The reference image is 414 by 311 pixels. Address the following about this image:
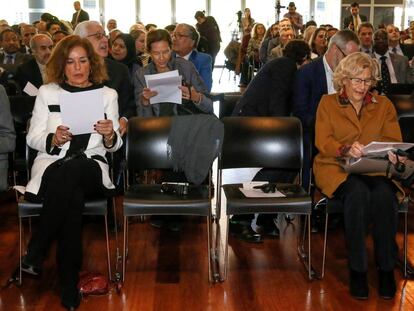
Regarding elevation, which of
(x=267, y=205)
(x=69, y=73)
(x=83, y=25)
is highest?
(x=83, y=25)

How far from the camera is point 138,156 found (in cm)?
398

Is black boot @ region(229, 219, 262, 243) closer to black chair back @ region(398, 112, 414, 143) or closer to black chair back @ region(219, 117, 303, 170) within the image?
black chair back @ region(219, 117, 303, 170)

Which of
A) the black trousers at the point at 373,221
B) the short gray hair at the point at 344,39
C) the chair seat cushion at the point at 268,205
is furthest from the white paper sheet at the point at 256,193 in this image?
the short gray hair at the point at 344,39

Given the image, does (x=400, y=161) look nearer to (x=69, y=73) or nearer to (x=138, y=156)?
(x=138, y=156)

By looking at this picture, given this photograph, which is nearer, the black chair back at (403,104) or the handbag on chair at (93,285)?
Answer: the handbag on chair at (93,285)

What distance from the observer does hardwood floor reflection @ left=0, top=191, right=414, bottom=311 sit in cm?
329

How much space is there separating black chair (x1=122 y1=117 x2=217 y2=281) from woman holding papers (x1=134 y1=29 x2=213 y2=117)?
42cm

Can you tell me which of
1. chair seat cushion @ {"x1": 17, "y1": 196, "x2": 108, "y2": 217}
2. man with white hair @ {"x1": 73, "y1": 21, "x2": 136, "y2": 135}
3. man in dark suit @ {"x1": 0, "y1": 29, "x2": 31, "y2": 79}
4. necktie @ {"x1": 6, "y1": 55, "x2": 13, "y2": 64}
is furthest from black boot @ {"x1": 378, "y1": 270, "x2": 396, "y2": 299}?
necktie @ {"x1": 6, "y1": 55, "x2": 13, "y2": 64}

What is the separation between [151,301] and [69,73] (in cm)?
147

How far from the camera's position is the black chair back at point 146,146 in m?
3.98

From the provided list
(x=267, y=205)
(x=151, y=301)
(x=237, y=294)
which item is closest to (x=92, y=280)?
(x=151, y=301)

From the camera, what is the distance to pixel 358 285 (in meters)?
3.39

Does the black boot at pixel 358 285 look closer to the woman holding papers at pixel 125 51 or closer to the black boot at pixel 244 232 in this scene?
the black boot at pixel 244 232

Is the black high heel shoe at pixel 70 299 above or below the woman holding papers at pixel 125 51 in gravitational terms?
below
